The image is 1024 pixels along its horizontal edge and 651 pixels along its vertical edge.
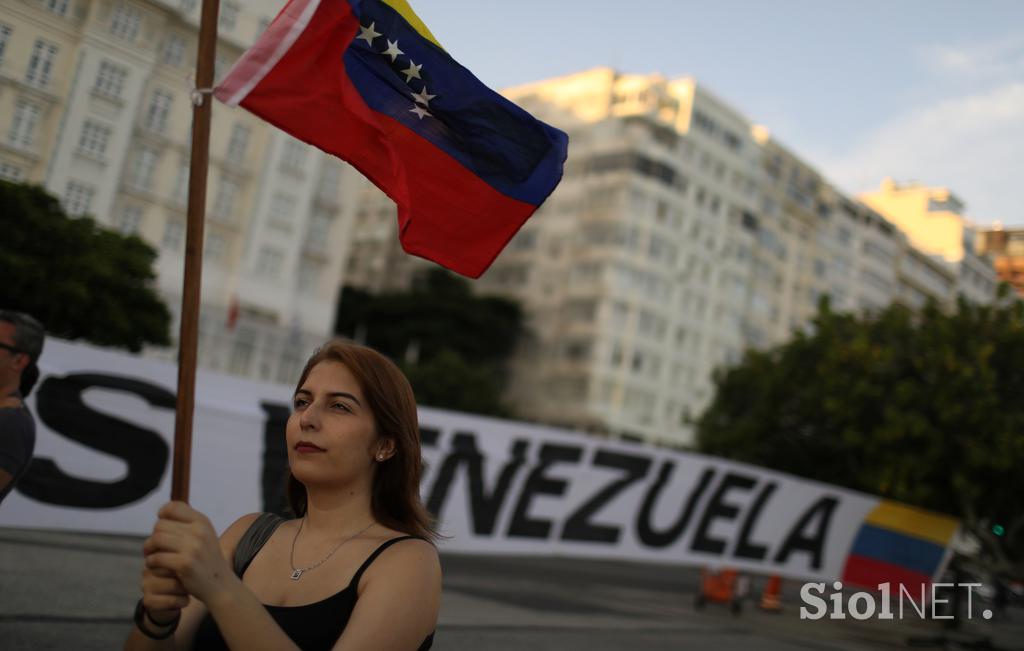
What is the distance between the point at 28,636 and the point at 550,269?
68.0 metres

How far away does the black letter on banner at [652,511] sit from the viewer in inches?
572

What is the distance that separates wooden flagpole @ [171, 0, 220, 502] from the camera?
281 centimetres

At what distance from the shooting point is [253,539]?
130 inches

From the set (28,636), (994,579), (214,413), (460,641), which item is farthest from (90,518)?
(994,579)

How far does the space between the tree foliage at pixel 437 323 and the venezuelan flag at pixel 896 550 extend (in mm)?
47133

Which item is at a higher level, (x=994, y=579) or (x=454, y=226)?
(x=454, y=226)

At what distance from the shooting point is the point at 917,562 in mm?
17188

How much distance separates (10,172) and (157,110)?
15.1ft

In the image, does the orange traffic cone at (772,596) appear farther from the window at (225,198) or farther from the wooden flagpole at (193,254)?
the window at (225,198)

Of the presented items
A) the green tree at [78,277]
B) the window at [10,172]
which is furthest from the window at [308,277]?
the window at [10,172]

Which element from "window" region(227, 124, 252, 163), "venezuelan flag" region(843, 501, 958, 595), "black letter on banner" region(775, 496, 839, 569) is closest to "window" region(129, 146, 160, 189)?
"black letter on banner" region(775, 496, 839, 569)

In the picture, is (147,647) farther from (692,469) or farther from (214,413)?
(692,469)

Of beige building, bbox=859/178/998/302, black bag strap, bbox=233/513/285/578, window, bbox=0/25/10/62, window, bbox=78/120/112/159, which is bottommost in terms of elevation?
black bag strap, bbox=233/513/285/578

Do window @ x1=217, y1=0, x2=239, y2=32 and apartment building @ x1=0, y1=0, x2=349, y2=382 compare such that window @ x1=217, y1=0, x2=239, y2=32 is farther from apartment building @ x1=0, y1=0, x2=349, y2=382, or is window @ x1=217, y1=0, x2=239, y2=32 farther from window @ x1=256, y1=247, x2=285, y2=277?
window @ x1=256, y1=247, x2=285, y2=277
